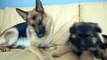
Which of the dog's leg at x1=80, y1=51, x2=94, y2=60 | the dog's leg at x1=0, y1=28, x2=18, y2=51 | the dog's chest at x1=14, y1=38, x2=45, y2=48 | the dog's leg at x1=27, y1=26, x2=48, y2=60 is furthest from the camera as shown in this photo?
the dog's leg at x1=0, y1=28, x2=18, y2=51

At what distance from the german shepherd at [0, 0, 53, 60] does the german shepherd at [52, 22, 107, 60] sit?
0.25 metres

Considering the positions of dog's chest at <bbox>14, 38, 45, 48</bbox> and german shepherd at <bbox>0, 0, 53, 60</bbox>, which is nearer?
german shepherd at <bbox>0, 0, 53, 60</bbox>

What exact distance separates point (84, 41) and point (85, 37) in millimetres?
35

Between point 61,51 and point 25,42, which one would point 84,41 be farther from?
point 25,42

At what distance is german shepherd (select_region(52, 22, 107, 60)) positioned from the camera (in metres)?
1.57

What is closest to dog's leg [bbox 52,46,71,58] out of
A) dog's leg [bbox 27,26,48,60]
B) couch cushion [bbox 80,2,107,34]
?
dog's leg [bbox 27,26,48,60]

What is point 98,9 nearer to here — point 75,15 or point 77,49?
point 75,15

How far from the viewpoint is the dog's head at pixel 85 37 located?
157cm

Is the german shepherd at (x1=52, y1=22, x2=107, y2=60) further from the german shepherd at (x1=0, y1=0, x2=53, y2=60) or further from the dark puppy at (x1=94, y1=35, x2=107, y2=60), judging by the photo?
the german shepherd at (x1=0, y1=0, x2=53, y2=60)

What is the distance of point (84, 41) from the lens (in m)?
1.57

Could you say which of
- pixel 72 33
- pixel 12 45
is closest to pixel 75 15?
pixel 72 33

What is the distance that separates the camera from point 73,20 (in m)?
2.10

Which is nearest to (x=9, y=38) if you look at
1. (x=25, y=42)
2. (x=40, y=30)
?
(x=25, y=42)

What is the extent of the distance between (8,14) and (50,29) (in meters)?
0.69
